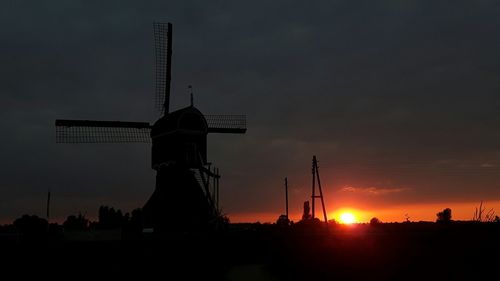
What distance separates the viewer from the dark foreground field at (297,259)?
29656mm

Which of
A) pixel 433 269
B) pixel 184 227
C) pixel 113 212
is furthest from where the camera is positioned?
pixel 113 212

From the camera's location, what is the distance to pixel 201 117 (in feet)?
155

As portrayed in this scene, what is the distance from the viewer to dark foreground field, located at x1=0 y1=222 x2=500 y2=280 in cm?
2966

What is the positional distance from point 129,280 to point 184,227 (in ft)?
48.0

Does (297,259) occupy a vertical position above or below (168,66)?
below

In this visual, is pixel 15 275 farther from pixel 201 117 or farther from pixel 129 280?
pixel 201 117

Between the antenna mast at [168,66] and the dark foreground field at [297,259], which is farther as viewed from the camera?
the antenna mast at [168,66]

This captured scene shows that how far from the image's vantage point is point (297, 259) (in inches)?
1318

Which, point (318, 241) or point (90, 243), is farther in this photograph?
point (318, 241)

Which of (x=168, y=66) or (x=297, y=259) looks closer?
(x=297, y=259)

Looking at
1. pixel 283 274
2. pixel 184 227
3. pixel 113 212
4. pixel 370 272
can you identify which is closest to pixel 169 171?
pixel 184 227

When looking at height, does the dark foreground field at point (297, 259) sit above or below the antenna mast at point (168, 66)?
below

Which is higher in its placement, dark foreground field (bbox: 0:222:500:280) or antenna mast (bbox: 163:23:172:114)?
antenna mast (bbox: 163:23:172:114)

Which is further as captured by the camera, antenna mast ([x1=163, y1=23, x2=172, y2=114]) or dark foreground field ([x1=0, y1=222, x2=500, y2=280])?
antenna mast ([x1=163, y1=23, x2=172, y2=114])
